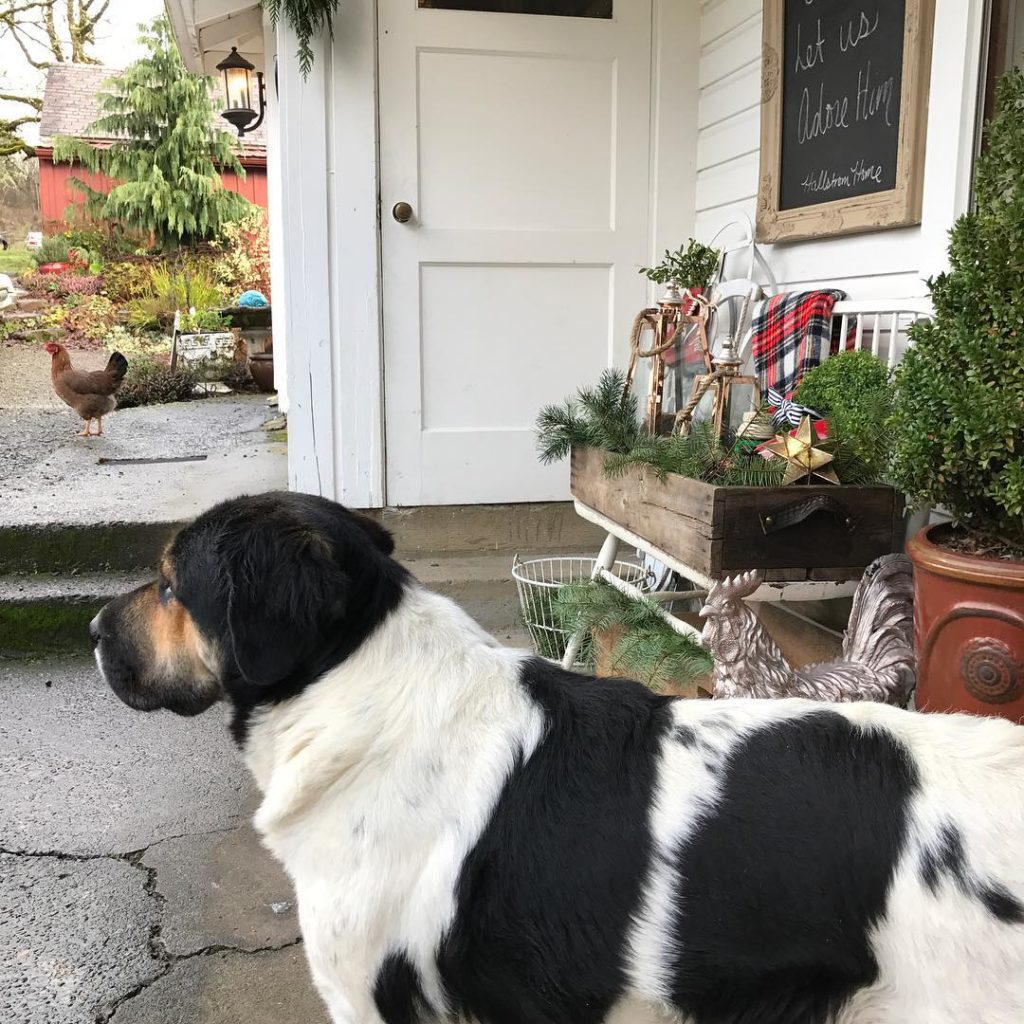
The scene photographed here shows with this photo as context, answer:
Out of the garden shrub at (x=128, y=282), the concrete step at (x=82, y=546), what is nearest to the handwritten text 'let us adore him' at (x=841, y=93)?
the concrete step at (x=82, y=546)

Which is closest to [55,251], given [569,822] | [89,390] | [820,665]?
[89,390]

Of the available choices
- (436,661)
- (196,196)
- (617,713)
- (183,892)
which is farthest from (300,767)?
(196,196)

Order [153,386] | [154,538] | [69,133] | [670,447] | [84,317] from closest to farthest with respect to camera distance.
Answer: [670,447] < [154,538] < [153,386] < [84,317] < [69,133]

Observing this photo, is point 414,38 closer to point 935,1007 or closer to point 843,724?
point 843,724

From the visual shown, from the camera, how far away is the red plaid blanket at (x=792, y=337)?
327 cm

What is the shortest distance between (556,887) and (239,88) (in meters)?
8.14

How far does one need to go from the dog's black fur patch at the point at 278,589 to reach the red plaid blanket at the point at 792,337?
210 centimetres

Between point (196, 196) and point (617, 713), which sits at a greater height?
point (196, 196)

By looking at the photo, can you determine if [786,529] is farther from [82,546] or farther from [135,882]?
[82,546]

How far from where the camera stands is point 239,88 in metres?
7.98

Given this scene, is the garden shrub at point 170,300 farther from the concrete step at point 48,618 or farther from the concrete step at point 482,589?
the concrete step at point 482,589

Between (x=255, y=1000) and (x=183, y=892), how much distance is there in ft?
1.74

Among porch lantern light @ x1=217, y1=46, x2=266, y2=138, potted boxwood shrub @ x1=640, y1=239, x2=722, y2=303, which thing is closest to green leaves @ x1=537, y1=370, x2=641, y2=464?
potted boxwood shrub @ x1=640, y1=239, x2=722, y2=303

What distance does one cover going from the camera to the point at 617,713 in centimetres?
150
